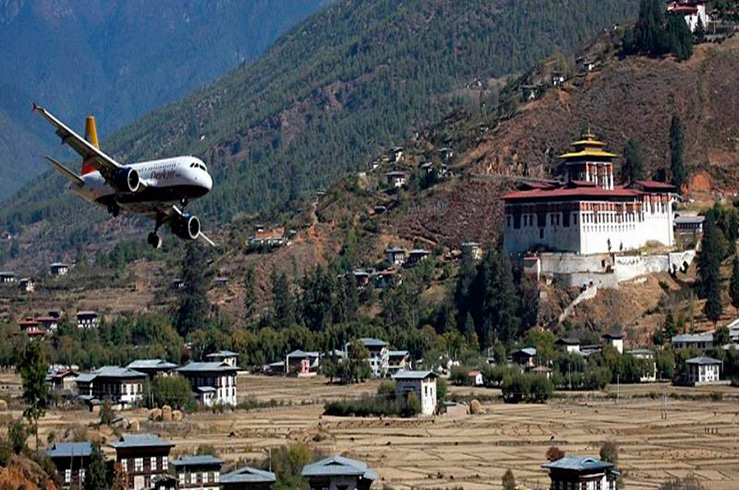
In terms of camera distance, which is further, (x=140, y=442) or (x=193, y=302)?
(x=193, y=302)

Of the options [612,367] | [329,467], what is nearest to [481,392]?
[612,367]

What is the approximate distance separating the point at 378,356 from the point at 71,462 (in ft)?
219

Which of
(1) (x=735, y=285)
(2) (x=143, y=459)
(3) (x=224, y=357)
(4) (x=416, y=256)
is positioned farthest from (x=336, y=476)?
(4) (x=416, y=256)

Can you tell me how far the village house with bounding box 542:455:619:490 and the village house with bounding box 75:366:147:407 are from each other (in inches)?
2060

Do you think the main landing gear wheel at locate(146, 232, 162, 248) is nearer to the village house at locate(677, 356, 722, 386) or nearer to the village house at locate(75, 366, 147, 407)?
the village house at locate(75, 366, 147, 407)

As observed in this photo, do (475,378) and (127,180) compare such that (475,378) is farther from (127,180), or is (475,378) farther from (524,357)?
(127,180)

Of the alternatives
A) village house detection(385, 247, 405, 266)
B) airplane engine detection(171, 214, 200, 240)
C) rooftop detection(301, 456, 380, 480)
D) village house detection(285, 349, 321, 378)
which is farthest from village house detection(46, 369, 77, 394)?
airplane engine detection(171, 214, 200, 240)

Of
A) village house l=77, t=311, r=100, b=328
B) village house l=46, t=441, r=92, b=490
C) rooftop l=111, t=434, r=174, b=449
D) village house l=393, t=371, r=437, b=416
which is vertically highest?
village house l=77, t=311, r=100, b=328

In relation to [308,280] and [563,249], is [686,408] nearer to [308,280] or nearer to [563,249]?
[563,249]

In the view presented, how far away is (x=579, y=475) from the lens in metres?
88.0

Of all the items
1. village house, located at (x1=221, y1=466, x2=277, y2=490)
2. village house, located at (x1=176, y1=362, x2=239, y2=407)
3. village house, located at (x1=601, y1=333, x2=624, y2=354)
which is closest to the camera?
village house, located at (x1=221, y1=466, x2=277, y2=490)

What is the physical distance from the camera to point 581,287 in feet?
546

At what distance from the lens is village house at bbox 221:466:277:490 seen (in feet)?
289

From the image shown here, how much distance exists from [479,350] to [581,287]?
11302mm
